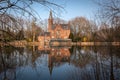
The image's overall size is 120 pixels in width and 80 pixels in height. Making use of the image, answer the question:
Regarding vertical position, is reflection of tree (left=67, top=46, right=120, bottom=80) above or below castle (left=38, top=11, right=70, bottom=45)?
below

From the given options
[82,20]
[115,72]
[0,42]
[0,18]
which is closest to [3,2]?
[0,18]

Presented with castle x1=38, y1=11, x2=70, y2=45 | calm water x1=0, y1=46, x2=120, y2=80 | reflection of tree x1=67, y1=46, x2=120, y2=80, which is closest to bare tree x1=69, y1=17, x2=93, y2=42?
castle x1=38, y1=11, x2=70, y2=45

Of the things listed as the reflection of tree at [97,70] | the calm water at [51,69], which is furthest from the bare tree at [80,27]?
the reflection of tree at [97,70]

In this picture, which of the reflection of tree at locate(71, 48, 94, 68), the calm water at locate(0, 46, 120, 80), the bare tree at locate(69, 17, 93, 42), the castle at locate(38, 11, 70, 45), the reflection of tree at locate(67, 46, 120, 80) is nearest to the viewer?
the calm water at locate(0, 46, 120, 80)

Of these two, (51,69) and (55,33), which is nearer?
(51,69)

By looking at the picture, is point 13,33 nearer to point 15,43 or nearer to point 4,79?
point 15,43

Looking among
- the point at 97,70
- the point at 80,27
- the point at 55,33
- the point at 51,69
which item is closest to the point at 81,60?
the point at 51,69

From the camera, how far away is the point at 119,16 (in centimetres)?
589

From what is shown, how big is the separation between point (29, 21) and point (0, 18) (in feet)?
2.22

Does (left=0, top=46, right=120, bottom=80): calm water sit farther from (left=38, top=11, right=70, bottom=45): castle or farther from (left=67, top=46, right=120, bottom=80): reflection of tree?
(left=38, top=11, right=70, bottom=45): castle

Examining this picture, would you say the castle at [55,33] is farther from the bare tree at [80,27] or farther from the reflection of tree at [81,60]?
the reflection of tree at [81,60]

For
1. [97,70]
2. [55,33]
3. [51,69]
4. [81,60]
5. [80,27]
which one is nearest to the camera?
[97,70]

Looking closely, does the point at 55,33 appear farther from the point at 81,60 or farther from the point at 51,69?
the point at 51,69

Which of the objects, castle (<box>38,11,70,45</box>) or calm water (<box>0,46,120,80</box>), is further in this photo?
castle (<box>38,11,70,45</box>)
